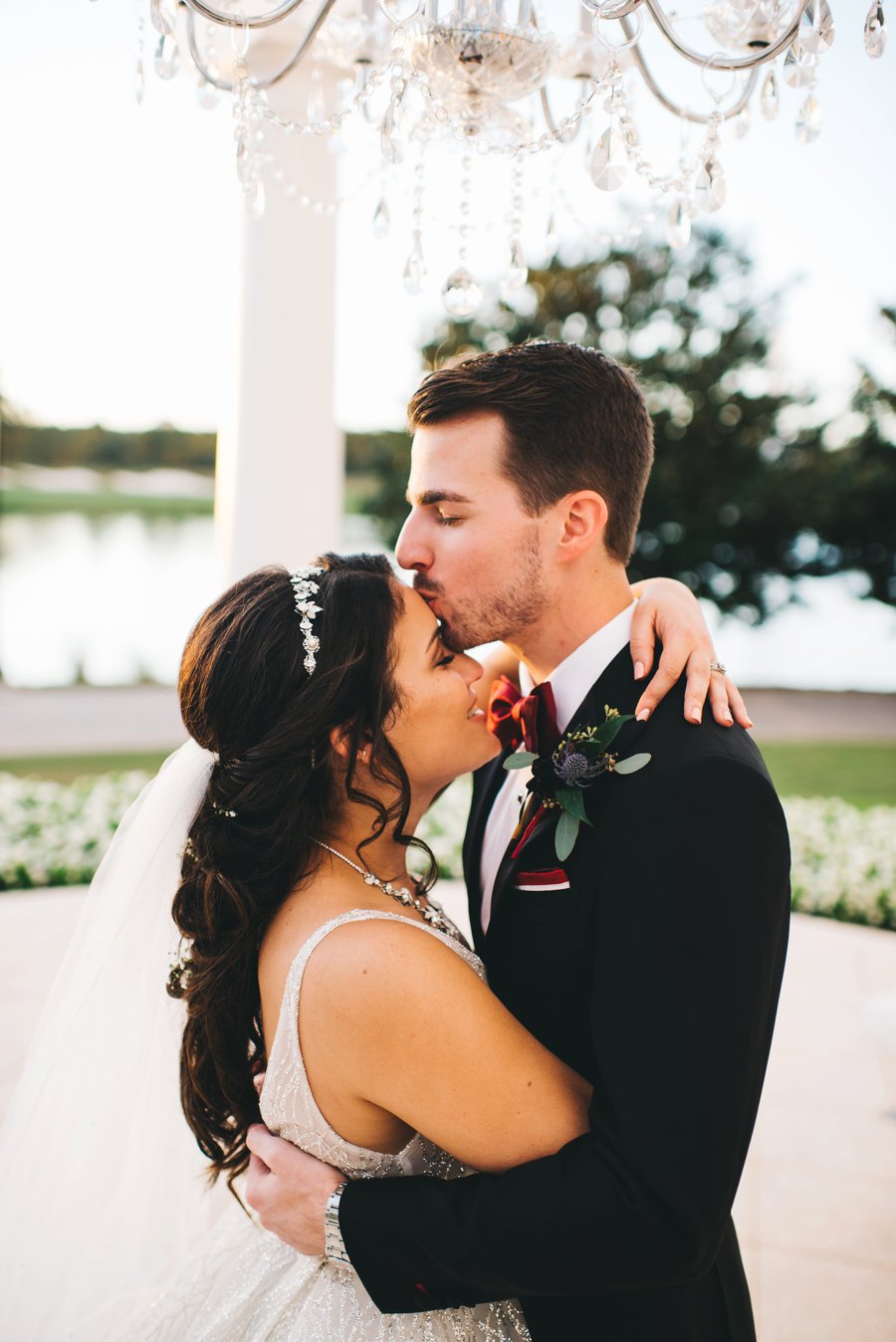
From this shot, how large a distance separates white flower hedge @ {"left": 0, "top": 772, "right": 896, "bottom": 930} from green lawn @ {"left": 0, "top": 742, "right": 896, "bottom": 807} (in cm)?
257

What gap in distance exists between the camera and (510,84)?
2.31 m

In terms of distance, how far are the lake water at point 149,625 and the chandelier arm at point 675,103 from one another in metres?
13.6

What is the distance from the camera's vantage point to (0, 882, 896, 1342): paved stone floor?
3377mm

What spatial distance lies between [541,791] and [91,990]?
1196 millimetres

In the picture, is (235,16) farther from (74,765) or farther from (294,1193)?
(74,765)

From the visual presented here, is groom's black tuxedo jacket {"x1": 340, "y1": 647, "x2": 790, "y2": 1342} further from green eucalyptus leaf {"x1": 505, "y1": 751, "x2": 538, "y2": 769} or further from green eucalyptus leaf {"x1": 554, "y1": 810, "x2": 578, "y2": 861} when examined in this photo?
green eucalyptus leaf {"x1": 505, "y1": 751, "x2": 538, "y2": 769}

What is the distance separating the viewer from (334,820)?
209 cm

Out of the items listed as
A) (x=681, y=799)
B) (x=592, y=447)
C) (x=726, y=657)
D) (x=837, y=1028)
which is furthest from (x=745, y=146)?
(x=681, y=799)

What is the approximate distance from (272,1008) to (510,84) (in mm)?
1928

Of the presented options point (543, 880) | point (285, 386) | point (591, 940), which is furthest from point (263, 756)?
point (285, 386)

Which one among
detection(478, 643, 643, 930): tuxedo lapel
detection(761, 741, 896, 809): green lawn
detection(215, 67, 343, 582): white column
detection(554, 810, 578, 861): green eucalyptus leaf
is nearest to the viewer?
detection(554, 810, 578, 861): green eucalyptus leaf

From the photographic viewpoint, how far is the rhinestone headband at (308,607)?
1.95 meters

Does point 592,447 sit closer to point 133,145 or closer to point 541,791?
point 541,791

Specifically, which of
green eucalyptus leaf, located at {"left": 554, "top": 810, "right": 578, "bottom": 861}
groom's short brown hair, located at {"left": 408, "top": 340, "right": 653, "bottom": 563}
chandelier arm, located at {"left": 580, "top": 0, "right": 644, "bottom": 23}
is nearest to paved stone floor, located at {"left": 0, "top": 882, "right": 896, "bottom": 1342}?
green eucalyptus leaf, located at {"left": 554, "top": 810, "right": 578, "bottom": 861}
